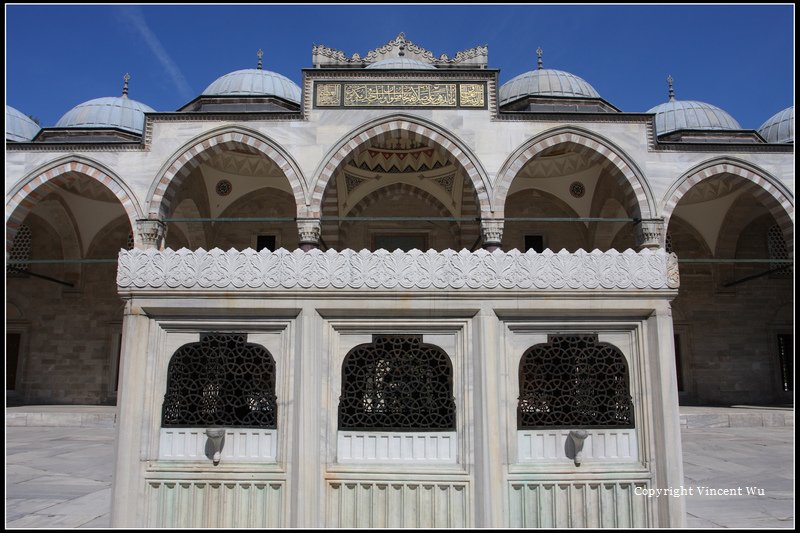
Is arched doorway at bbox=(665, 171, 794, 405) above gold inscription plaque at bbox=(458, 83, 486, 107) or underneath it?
underneath

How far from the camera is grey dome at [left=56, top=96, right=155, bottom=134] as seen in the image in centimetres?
1385

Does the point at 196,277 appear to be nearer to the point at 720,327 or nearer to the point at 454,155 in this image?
the point at 454,155

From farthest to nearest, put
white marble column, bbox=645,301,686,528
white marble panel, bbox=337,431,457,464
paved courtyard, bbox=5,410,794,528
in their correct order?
1. paved courtyard, bbox=5,410,794,528
2. white marble panel, bbox=337,431,457,464
3. white marble column, bbox=645,301,686,528

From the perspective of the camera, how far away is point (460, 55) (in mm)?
12969

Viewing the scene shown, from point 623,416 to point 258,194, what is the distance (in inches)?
456

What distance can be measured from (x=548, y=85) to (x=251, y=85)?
277 inches

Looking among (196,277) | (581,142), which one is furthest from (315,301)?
(581,142)

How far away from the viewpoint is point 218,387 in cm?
324

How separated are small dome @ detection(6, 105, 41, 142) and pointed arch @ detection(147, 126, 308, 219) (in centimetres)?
689

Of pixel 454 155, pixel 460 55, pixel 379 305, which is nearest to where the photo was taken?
pixel 379 305

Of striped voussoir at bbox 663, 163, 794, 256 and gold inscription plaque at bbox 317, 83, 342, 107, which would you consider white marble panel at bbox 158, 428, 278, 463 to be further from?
striped voussoir at bbox 663, 163, 794, 256

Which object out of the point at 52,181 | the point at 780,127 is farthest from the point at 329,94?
the point at 780,127

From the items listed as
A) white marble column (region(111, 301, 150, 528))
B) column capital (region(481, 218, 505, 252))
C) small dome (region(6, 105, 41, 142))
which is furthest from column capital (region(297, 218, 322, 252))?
small dome (region(6, 105, 41, 142))

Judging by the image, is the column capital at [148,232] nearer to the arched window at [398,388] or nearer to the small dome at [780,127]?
the arched window at [398,388]
